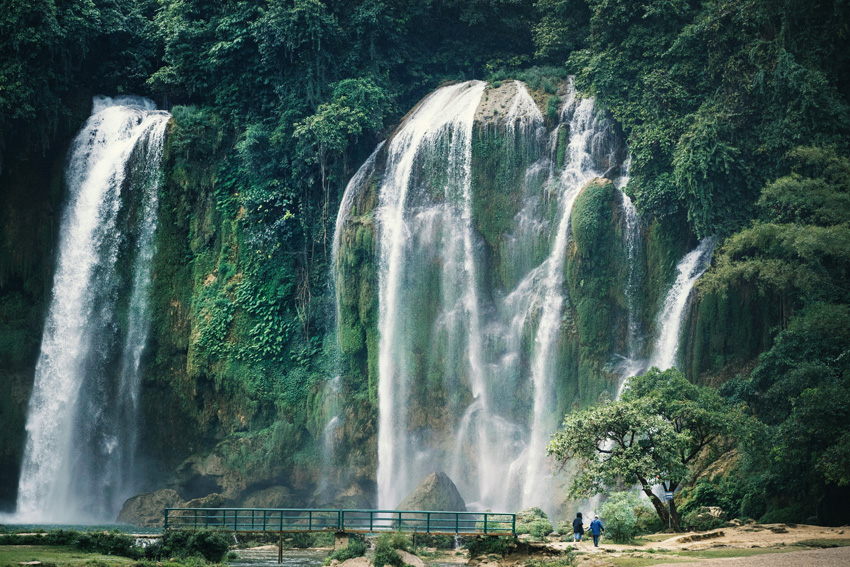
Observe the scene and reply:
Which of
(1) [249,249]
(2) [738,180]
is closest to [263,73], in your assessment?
(1) [249,249]

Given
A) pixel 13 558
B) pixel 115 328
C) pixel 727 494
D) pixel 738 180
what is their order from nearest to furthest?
pixel 13 558 < pixel 727 494 < pixel 738 180 < pixel 115 328

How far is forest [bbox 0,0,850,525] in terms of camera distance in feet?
114

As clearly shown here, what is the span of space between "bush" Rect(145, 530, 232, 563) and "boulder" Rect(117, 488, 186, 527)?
15328mm

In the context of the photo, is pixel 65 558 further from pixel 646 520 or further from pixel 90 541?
pixel 646 520

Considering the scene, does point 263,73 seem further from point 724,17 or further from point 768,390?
point 768,390

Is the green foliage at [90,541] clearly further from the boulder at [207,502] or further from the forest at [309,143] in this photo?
the forest at [309,143]

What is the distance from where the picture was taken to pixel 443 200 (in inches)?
1634

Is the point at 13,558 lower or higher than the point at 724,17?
lower

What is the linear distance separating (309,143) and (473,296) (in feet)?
34.8

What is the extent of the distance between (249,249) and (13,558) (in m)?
24.2

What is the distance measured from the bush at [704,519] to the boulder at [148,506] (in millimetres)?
21347

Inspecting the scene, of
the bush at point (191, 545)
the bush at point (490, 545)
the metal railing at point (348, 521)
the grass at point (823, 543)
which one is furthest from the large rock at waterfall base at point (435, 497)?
the grass at point (823, 543)

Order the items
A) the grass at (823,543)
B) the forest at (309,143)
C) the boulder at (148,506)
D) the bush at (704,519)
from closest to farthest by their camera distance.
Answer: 1. the grass at (823,543)
2. the bush at (704,519)
3. the forest at (309,143)
4. the boulder at (148,506)

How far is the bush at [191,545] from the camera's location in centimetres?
2498
